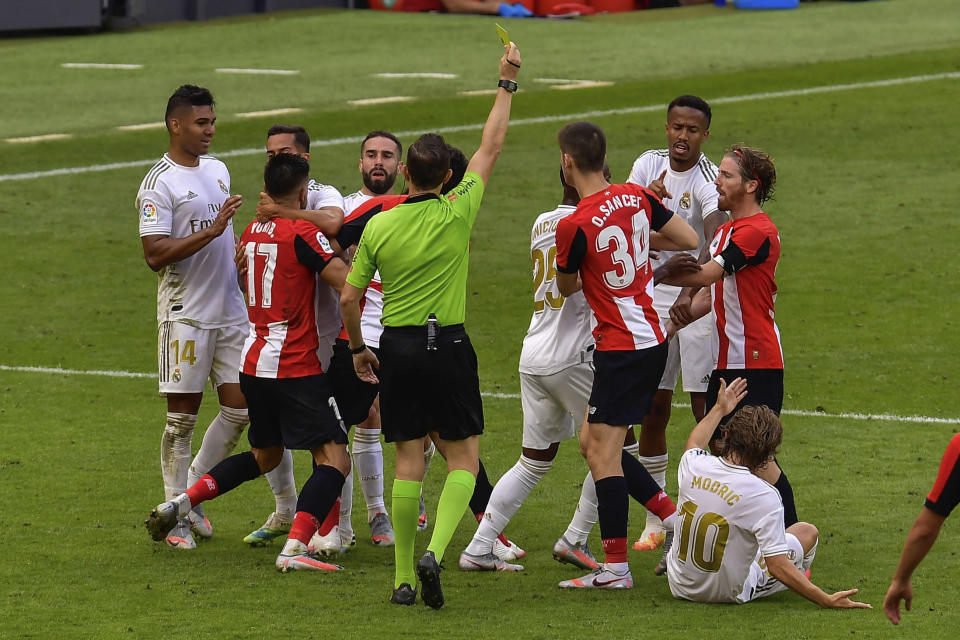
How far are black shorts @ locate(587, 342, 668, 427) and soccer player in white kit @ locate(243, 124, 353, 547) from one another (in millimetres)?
1594

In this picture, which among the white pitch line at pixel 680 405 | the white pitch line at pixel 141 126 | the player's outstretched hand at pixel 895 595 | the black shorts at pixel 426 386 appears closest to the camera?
the player's outstretched hand at pixel 895 595

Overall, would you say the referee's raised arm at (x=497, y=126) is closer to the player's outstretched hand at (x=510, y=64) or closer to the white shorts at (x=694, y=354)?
the player's outstretched hand at (x=510, y=64)

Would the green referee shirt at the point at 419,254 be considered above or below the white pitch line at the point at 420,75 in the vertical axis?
above

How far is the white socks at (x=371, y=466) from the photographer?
848 cm

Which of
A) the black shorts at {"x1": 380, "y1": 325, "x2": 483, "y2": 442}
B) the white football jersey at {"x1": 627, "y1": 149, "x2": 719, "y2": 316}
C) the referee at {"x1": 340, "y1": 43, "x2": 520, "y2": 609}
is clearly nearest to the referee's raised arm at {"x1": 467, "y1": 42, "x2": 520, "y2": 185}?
the referee at {"x1": 340, "y1": 43, "x2": 520, "y2": 609}

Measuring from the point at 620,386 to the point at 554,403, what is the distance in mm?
628

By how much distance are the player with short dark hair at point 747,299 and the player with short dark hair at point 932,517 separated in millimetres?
2245

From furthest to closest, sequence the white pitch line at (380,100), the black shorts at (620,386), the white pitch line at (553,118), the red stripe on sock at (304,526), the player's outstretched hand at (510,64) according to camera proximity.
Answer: the white pitch line at (380,100), the white pitch line at (553,118), the red stripe on sock at (304,526), the player's outstretched hand at (510,64), the black shorts at (620,386)

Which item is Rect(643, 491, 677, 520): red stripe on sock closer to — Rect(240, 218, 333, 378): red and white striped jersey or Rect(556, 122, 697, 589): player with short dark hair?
Rect(556, 122, 697, 589): player with short dark hair

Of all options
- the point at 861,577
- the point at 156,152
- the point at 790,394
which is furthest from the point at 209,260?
the point at 156,152

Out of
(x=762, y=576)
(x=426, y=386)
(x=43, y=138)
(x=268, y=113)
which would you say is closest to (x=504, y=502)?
(x=426, y=386)

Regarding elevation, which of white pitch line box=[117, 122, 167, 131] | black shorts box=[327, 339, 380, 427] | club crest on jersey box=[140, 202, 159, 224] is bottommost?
white pitch line box=[117, 122, 167, 131]

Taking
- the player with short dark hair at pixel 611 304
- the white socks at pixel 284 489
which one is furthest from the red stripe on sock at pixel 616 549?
the white socks at pixel 284 489

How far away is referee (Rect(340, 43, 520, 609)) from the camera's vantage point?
23.2ft
